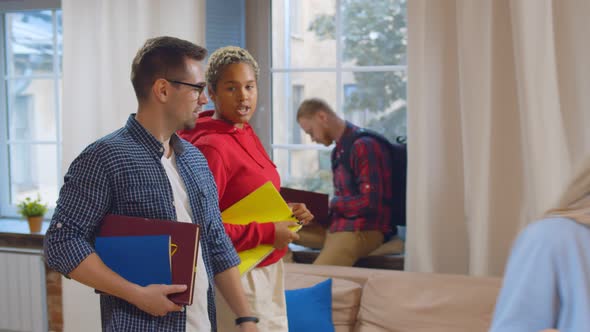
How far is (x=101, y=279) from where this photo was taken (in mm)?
1370

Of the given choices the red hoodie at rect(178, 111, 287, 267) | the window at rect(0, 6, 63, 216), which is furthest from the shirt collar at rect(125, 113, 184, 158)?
the window at rect(0, 6, 63, 216)

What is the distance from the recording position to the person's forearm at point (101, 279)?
4.49 ft

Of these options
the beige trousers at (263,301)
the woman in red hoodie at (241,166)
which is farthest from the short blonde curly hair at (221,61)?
the beige trousers at (263,301)

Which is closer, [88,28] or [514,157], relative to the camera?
[514,157]

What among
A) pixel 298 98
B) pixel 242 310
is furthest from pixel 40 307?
pixel 242 310

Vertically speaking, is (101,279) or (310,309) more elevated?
(101,279)

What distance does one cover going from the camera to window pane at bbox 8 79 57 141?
413 cm

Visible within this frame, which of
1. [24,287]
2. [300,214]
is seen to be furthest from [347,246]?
[24,287]

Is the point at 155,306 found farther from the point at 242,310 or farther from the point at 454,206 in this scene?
the point at 454,206

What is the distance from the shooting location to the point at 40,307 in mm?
3867

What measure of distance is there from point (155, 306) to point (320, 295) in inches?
58.2

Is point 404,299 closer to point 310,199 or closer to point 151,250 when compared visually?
point 310,199

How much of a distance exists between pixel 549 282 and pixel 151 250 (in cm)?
75

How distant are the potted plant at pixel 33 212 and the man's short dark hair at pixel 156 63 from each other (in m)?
2.65
